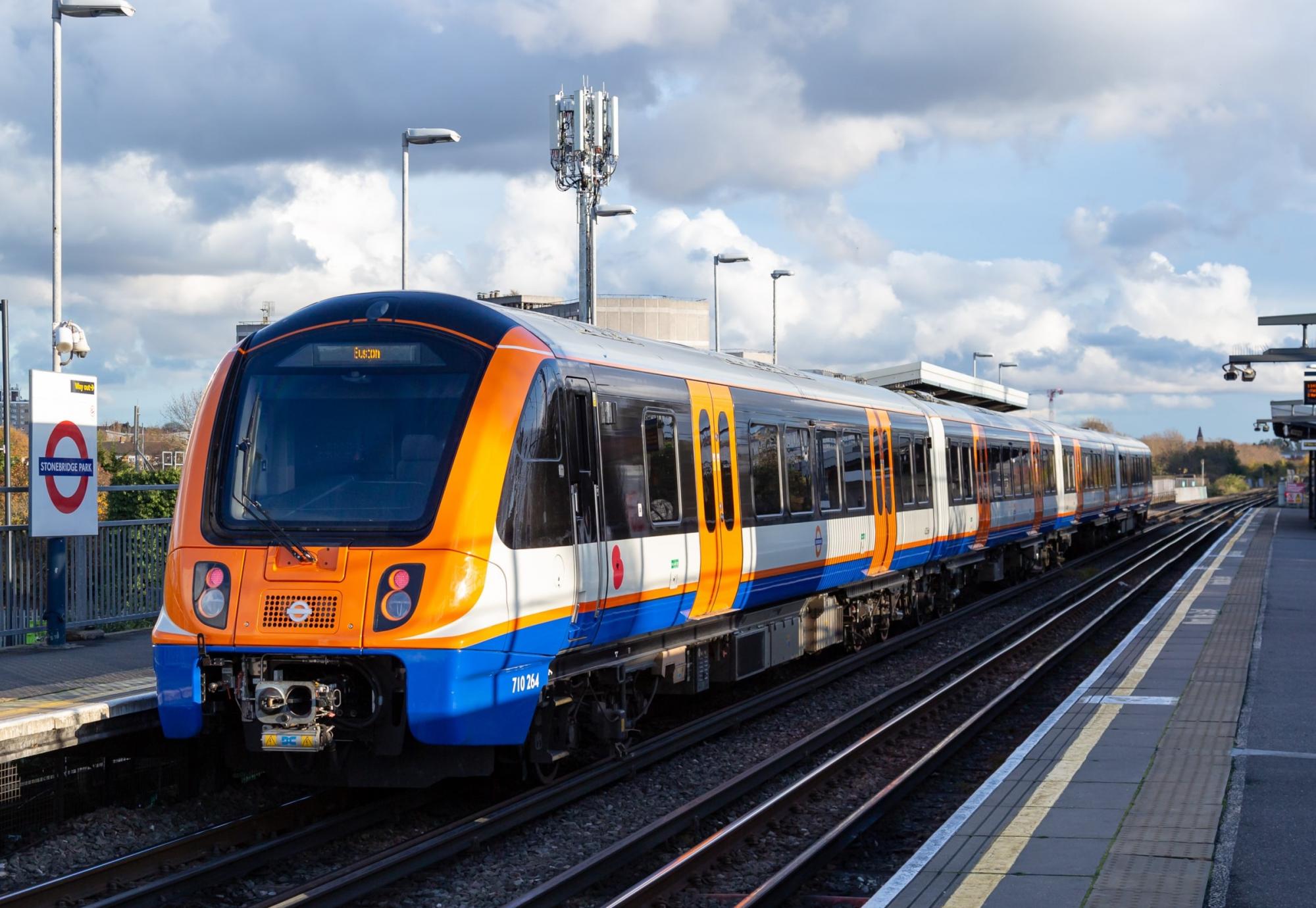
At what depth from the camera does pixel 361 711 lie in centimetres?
809

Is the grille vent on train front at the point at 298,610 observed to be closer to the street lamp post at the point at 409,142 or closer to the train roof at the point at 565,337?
the train roof at the point at 565,337

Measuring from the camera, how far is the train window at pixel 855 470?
15.3 metres

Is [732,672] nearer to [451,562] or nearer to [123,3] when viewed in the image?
[451,562]

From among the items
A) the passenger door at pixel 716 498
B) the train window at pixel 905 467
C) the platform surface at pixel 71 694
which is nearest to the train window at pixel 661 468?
the passenger door at pixel 716 498

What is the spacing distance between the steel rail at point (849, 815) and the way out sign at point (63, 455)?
7345 millimetres

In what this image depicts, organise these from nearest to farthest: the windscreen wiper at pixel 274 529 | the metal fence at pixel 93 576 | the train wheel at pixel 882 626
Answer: the windscreen wiper at pixel 274 529, the metal fence at pixel 93 576, the train wheel at pixel 882 626

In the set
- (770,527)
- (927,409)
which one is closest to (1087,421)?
(927,409)

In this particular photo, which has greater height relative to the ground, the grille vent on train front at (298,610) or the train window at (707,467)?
the train window at (707,467)

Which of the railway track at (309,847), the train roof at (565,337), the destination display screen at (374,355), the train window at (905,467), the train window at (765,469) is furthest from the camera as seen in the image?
the train window at (905,467)

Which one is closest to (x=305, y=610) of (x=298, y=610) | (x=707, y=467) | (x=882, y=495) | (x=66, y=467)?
(x=298, y=610)

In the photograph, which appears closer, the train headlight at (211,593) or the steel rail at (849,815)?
the steel rail at (849,815)

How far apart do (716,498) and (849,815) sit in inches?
132

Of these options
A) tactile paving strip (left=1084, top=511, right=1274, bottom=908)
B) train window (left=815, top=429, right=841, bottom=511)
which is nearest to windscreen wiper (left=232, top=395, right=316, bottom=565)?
tactile paving strip (left=1084, top=511, right=1274, bottom=908)

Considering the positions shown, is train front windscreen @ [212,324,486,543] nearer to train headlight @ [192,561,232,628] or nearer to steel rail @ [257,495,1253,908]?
train headlight @ [192,561,232,628]
